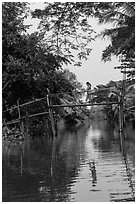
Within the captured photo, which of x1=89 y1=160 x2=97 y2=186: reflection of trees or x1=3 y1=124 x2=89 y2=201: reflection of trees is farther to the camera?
x1=89 y1=160 x2=97 y2=186: reflection of trees

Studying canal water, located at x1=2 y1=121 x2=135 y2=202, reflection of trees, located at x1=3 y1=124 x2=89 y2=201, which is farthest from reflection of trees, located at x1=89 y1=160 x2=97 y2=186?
reflection of trees, located at x1=3 y1=124 x2=89 y2=201

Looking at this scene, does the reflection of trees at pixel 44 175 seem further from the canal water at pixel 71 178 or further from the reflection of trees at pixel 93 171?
the reflection of trees at pixel 93 171

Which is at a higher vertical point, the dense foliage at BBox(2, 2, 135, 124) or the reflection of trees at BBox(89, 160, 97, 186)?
the dense foliage at BBox(2, 2, 135, 124)

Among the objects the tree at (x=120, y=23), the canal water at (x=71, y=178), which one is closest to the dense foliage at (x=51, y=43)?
the tree at (x=120, y=23)

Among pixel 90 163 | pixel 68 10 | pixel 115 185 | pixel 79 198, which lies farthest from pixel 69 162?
pixel 68 10

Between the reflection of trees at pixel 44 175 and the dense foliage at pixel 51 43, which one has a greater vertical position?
the dense foliage at pixel 51 43

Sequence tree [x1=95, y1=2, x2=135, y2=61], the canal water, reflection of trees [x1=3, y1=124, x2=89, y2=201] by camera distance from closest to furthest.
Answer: the canal water, reflection of trees [x1=3, y1=124, x2=89, y2=201], tree [x1=95, y1=2, x2=135, y2=61]

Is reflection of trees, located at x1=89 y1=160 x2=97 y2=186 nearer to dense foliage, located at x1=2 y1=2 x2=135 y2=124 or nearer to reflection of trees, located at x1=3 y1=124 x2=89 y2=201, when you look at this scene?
reflection of trees, located at x1=3 y1=124 x2=89 y2=201

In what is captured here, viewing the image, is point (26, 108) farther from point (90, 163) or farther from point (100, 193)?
point (100, 193)

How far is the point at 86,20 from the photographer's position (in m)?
9.36

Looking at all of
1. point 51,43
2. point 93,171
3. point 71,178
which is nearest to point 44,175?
point 71,178

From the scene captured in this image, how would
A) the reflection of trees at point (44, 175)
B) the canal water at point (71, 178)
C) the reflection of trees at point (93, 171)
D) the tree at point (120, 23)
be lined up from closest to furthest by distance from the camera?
the canal water at point (71, 178) < the reflection of trees at point (44, 175) < the reflection of trees at point (93, 171) < the tree at point (120, 23)

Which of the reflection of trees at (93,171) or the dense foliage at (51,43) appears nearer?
the reflection of trees at (93,171)

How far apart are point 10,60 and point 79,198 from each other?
1273 cm
